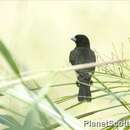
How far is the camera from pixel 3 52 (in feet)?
0.93

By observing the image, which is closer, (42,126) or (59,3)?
(42,126)

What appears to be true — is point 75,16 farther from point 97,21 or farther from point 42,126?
point 42,126

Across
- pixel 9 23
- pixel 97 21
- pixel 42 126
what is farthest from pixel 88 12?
pixel 42 126

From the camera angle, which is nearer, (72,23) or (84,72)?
(84,72)

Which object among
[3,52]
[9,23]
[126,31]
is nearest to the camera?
[3,52]

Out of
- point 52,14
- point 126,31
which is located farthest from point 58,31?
point 126,31

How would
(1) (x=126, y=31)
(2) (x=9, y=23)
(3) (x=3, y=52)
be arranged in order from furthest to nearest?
1. (1) (x=126, y=31)
2. (2) (x=9, y=23)
3. (3) (x=3, y=52)

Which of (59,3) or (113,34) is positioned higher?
(59,3)

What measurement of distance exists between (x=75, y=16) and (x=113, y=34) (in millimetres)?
125

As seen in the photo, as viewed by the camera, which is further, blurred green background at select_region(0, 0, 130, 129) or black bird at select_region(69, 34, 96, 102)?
blurred green background at select_region(0, 0, 130, 129)

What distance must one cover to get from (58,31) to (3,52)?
919 millimetres

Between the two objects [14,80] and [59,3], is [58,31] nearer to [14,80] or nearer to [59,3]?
[59,3]

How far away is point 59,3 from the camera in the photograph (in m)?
1.22

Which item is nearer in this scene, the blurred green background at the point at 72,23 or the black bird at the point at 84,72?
the black bird at the point at 84,72
